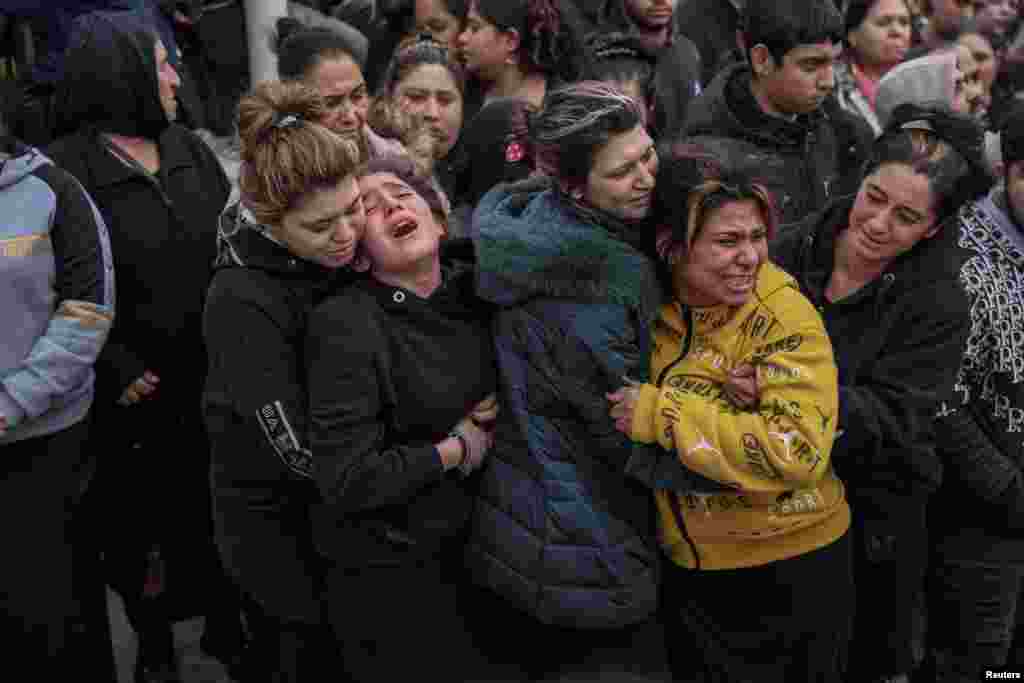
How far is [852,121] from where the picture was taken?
420 cm

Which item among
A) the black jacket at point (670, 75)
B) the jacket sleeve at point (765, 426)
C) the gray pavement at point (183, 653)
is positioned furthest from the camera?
the black jacket at point (670, 75)

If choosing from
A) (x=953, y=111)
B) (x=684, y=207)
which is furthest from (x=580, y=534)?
(x=953, y=111)

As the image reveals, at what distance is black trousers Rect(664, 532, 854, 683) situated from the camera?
253 cm

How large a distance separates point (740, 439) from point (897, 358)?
0.60m

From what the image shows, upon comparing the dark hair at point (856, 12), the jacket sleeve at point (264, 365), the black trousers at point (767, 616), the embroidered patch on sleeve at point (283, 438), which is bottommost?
the black trousers at point (767, 616)

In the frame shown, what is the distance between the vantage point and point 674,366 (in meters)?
2.46

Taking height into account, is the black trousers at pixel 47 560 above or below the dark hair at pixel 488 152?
below

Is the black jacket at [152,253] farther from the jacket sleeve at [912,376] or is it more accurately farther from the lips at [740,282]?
the jacket sleeve at [912,376]

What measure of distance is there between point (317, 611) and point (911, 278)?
1661 millimetres

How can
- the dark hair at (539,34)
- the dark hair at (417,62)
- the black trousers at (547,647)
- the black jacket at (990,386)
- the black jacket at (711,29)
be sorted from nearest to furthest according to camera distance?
the black trousers at (547,647) → the black jacket at (990,386) → the dark hair at (417,62) → the dark hair at (539,34) → the black jacket at (711,29)

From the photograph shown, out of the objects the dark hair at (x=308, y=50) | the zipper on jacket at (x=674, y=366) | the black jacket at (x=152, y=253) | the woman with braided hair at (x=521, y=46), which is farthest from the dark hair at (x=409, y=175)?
the woman with braided hair at (x=521, y=46)

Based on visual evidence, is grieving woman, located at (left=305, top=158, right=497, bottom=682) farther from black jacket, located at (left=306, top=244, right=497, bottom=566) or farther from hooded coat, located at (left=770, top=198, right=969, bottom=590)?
hooded coat, located at (left=770, top=198, right=969, bottom=590)

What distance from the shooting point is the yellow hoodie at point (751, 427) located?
228cm

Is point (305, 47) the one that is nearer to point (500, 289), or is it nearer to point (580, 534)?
point (500, 289)
